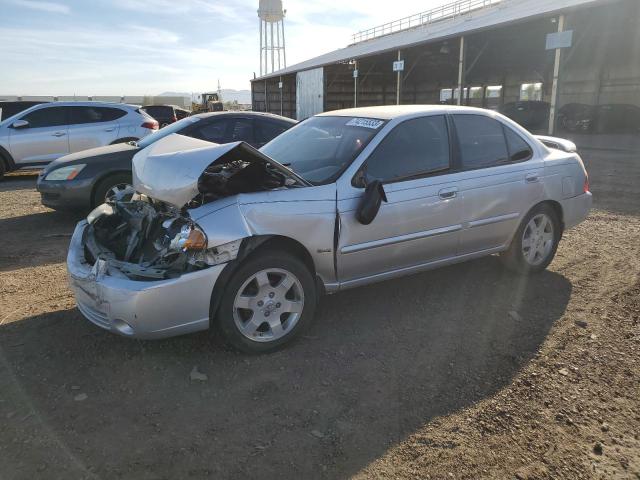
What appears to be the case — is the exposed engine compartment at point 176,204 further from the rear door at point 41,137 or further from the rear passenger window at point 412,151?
the rear door at point 41,137

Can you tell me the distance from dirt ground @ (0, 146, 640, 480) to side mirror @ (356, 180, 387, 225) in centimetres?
90

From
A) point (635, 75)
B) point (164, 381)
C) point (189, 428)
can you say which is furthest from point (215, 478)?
point (635, 75)

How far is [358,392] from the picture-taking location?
2.98 metres

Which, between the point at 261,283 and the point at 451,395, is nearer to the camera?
the point at 451,395

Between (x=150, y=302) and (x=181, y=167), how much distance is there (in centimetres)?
94

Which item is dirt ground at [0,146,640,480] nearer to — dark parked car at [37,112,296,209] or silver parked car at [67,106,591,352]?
silver parked car at [67,106,591,352]

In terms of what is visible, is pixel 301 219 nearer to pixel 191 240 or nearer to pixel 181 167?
pixel 191 240

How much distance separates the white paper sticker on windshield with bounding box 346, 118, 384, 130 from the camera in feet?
13.0

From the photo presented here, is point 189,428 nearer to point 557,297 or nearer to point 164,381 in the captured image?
point 164,381

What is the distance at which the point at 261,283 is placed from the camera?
3264 millimetres

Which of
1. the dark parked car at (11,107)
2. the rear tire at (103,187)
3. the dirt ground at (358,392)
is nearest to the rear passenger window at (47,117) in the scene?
the rear tire at (103,187)

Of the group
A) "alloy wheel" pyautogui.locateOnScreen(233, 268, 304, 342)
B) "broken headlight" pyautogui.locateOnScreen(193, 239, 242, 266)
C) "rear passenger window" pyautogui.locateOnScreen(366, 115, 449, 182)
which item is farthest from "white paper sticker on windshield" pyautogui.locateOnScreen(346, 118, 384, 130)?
"broken headlight" pyautogui.locateOnScreen(193, 239, 242, 266)

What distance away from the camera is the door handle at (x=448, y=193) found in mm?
3992

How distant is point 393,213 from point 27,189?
9.21 meters
